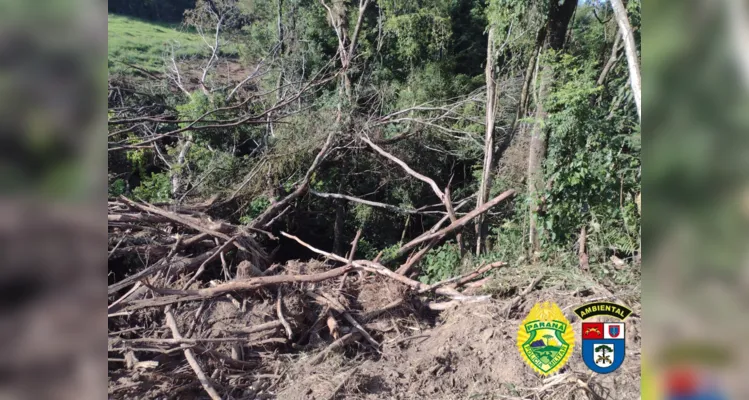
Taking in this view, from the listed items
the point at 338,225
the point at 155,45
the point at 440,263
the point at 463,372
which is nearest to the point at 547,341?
the point at 463,372

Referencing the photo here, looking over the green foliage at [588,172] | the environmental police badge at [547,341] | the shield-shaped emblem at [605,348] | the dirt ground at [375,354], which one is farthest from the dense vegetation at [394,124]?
the shield-shaped emblem at [605,348]

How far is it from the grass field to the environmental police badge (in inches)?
302

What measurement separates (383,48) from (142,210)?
6.61m

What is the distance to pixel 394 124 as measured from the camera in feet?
31.0

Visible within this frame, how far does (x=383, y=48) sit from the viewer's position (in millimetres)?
10977

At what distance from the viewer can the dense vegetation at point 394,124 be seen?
5680mm

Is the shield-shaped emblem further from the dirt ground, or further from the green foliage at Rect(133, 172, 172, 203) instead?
the green foliage at Rect(133, 172, 172, 203)

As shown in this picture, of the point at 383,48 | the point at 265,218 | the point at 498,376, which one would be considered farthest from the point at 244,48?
the point at 498,376

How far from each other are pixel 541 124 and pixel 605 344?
129 inches

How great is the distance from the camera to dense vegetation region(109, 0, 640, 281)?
18.6 ft
